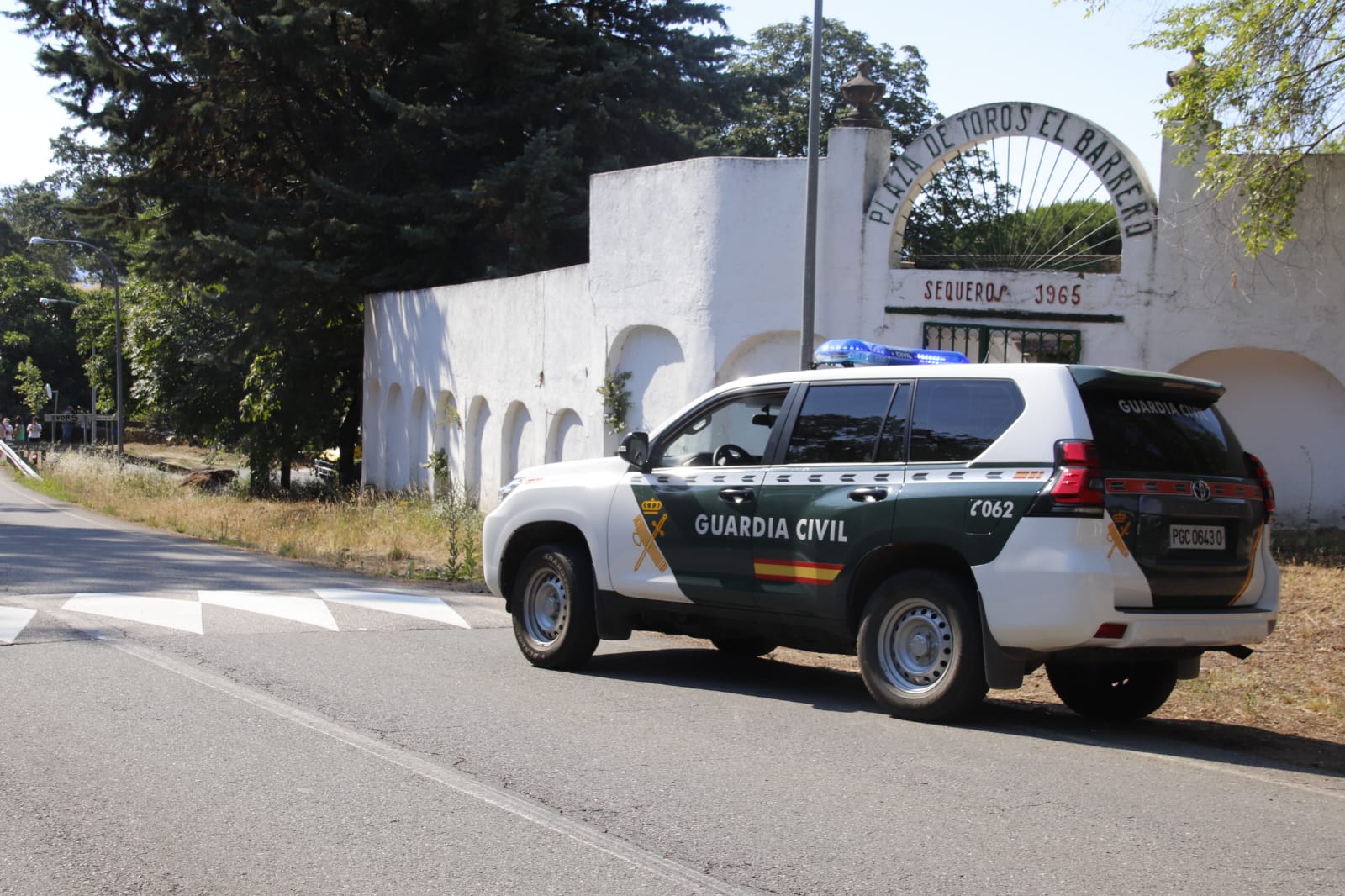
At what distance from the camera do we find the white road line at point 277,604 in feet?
36.5

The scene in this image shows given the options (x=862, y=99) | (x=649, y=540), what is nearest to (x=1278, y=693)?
(x=649, y=540)

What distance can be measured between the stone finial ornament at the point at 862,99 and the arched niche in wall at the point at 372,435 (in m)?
14.7

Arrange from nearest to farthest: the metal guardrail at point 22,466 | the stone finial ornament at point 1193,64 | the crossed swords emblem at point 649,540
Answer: the crossed swords emblem at point 649,540 → the stone finial ornament at point 1193,64 → the metal guardrail at point 22,466

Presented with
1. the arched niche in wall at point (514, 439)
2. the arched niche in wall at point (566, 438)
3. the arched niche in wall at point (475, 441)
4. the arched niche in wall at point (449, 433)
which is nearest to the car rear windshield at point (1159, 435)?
the arched niche in wall at point (566, 438)

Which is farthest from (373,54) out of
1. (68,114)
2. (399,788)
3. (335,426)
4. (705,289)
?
(399,788)

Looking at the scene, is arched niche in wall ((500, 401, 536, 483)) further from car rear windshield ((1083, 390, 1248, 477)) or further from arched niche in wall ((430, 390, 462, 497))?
car rear windshield ((1083, 390, 1248, 477))

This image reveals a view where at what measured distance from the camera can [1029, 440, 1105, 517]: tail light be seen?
6816mm

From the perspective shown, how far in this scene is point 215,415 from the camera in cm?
3462

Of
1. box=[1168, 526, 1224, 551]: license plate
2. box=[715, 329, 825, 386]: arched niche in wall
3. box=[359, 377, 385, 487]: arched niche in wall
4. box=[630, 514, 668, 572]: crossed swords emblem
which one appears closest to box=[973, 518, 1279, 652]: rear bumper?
box=[1168, 526, 1224, 551]: license plate

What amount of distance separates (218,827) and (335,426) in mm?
29847

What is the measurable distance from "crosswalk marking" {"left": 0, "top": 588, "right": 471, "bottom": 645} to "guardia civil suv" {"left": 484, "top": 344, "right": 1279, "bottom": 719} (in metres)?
3.05

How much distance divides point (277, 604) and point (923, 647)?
661 centimetres

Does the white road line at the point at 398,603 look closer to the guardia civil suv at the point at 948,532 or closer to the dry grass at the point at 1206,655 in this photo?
the dry grass at the point at 1206,655

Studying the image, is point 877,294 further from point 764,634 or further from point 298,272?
point 298,272
